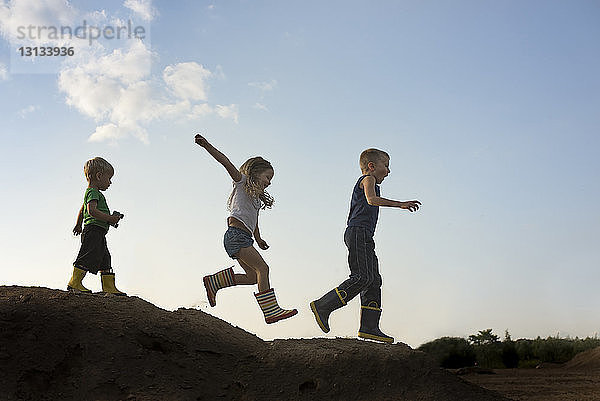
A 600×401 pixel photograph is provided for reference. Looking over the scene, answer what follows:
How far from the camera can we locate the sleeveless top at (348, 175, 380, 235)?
6133 mm

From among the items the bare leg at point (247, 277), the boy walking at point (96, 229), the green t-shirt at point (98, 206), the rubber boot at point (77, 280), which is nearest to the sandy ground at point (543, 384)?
the bare leg at point (247, 277)

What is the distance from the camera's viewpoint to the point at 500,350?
13.7 m

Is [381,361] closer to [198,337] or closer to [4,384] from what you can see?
[198,337]

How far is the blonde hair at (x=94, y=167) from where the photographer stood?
7027 millimetres

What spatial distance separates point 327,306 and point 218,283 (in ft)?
4.54

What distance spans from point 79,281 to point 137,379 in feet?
7.92

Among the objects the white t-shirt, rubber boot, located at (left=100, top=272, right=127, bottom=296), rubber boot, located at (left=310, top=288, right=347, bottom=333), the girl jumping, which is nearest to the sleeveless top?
rubber boot, located at (left=310, top=288, right=347, bottom=333)

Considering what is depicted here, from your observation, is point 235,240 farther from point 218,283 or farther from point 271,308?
point 271,308

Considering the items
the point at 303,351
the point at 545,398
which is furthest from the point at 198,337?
the point at 545,398

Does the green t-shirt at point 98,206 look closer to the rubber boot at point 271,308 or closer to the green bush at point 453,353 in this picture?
the rubber boot at point 271,308

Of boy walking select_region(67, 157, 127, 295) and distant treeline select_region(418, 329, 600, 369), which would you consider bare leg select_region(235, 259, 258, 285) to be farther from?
distant treeline select_region(418, 329, 600, 369)

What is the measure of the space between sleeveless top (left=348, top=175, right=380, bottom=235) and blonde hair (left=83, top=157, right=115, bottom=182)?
329 centimetres

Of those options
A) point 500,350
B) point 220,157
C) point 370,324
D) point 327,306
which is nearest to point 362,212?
point 327,306

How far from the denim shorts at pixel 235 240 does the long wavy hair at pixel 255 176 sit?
443 millimetres
